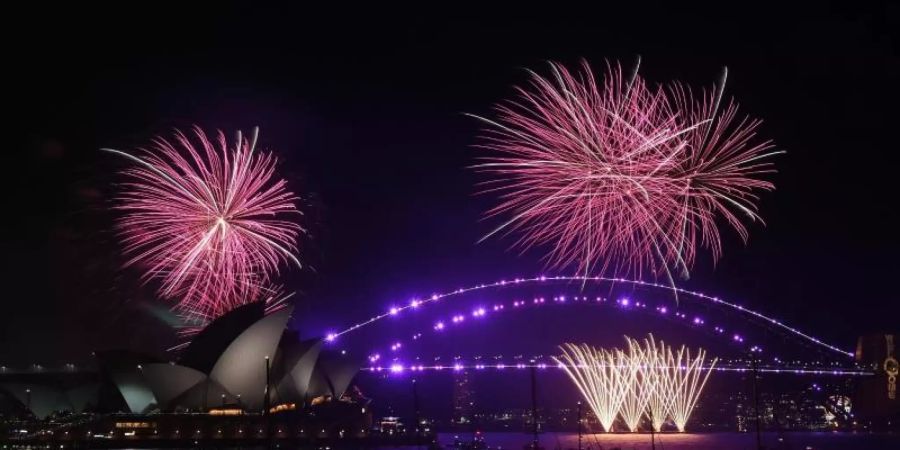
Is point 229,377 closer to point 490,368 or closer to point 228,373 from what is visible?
point 228,373

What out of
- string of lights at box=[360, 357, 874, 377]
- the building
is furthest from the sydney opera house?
string of lights at box=[360, 357, 874, 377]

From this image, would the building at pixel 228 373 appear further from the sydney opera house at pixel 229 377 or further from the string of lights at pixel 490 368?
the string of lights at pixel 490 368

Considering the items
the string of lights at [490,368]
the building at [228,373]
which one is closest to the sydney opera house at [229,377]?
the building at [228,373]

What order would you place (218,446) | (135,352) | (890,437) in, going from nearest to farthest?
1. (218,446)
2. (135,352)
3. (890,437)

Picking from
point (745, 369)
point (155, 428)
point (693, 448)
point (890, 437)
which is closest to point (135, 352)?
point (155, 428)

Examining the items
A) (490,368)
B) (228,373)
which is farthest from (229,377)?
(490,368)

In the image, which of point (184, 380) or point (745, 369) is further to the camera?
point (745, 369)

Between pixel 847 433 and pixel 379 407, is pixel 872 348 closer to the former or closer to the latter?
pixel 847 433

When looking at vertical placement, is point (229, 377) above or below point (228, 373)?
below
